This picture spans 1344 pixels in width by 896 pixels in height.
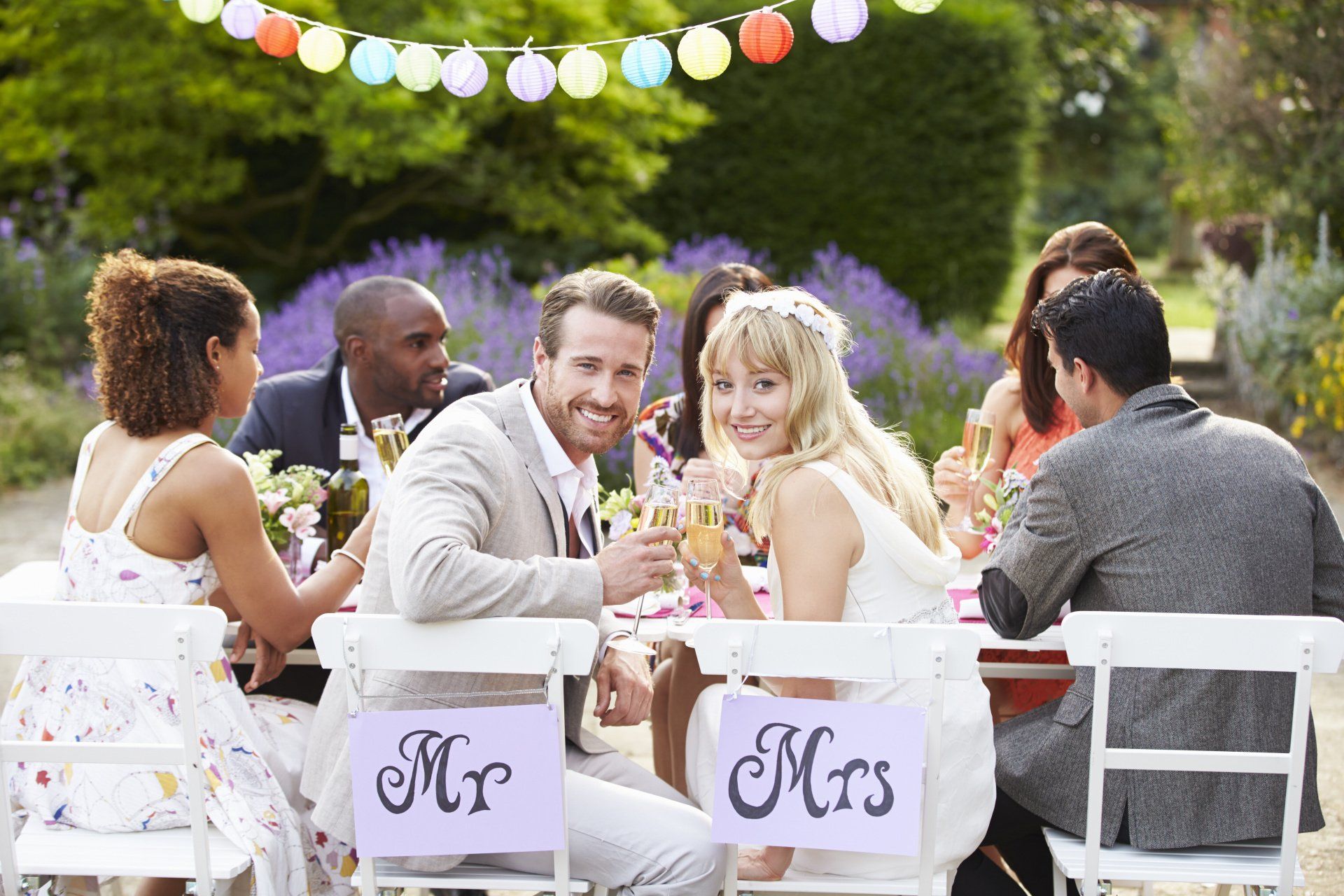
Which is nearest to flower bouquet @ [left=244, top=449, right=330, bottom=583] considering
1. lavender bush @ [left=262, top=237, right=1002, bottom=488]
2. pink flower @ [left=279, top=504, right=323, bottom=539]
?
pink flower @ [left=279, top=504, right=323, bottom=539]

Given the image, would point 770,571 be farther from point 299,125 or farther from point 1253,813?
point 299,125

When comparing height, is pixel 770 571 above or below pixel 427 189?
below

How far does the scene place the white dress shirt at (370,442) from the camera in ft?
12.6

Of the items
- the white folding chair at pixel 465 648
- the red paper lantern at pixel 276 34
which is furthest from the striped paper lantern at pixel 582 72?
the white folding chair at pixel 465 648

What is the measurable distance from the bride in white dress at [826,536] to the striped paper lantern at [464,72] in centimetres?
114

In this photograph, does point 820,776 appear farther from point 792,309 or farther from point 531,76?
point 531,76

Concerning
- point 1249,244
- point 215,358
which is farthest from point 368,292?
point 1249,244

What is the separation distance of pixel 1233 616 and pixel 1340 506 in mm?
6616

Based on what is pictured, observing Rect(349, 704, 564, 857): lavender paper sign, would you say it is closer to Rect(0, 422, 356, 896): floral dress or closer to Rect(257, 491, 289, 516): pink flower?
Rect(0, 422, 356, 896): floral dress

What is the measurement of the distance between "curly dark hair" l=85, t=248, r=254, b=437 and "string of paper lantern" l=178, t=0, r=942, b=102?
3.01 ft

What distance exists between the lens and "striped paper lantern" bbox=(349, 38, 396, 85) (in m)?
3.46

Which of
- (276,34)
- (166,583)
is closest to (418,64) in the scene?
(276,34)

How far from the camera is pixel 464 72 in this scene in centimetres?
342

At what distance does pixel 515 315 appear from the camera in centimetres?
718
